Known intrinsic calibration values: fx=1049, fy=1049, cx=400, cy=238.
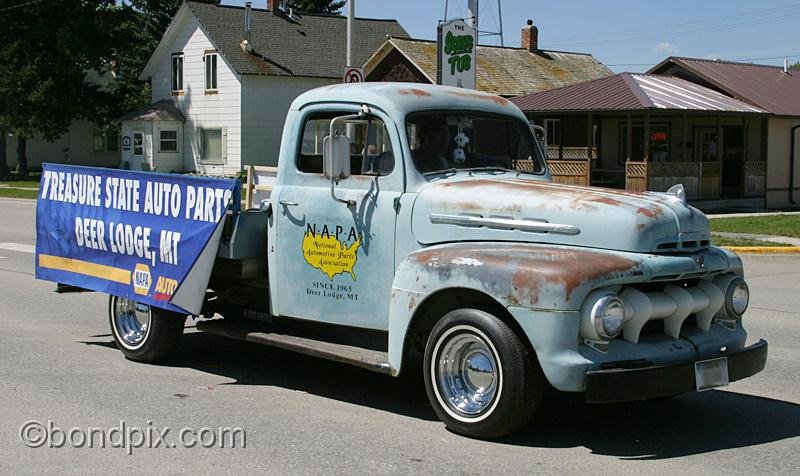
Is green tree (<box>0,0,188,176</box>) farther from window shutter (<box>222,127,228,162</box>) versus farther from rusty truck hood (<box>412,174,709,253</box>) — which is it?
rusty truck hood (<box>412,174,709,253</box>)

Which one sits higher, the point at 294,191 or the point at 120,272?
the point at 294,191

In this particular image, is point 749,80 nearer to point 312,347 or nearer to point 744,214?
point 744,214

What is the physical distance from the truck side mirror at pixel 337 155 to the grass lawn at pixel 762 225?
1697 cm

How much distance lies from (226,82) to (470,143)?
123ft

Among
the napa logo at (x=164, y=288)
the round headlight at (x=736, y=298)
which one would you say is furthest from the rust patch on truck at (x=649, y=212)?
the napa logo at (x=164, y=288)

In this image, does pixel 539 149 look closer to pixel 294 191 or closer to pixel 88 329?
pixel 294 191

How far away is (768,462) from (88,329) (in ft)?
22.4

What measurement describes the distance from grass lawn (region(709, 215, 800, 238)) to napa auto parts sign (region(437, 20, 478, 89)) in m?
6.32

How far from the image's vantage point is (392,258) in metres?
7.03

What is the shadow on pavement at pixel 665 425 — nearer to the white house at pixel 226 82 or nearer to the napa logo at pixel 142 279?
the napa logo at pixel 142 279

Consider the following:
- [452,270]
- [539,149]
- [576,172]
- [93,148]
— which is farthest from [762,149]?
[93,148]

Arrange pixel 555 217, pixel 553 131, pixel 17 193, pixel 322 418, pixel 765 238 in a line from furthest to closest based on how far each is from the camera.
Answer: pixel 17 193
pixel 553 131
pixel 765 238
pixel 322 418
pixel 555 217

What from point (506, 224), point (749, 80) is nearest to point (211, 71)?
point (749, 80)

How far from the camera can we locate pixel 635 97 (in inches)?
1153
